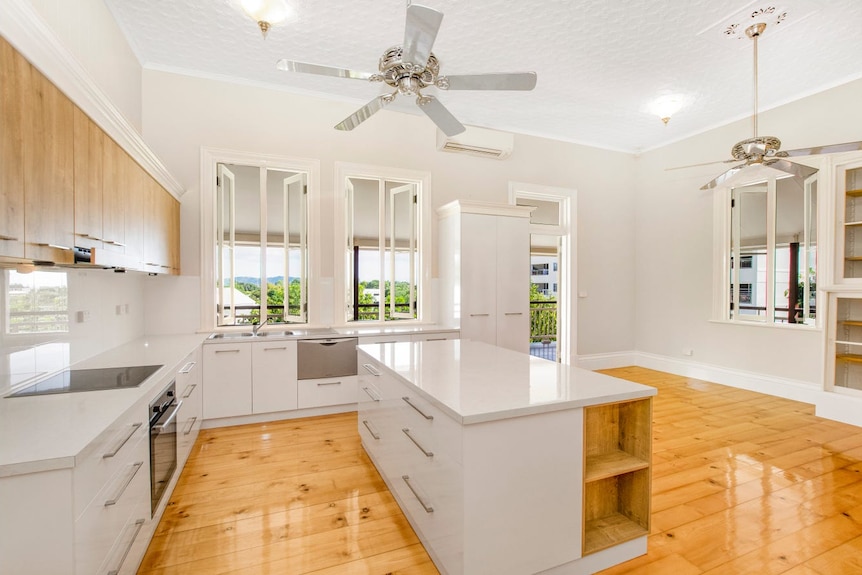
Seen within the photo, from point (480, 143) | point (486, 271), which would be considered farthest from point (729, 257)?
point (480, 143)

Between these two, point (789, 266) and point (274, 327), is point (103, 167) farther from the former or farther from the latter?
point (789, 266)

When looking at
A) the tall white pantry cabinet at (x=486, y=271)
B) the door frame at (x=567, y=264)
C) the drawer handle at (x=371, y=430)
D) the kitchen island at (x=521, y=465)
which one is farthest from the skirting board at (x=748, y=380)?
the drawer handle at (x=371, y=430)

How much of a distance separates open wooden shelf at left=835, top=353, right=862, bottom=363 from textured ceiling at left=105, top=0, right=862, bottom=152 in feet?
8.89

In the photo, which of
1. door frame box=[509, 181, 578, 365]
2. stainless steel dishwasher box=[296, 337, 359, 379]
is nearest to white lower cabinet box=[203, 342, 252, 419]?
stainless steel dishwasher box=[296, 337, 359, 379]

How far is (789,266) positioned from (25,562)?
244 inches

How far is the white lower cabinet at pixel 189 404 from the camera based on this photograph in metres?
2.44

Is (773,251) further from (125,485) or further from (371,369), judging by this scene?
(125,485)

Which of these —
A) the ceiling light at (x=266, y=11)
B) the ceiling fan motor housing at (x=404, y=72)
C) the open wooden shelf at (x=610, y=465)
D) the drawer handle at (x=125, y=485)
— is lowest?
the open wooden shelf at (x=610, y=465)

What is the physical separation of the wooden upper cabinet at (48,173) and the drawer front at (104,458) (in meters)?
0.69

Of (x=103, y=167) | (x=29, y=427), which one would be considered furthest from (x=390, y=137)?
(x=29, y=427)

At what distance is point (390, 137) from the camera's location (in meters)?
4.48

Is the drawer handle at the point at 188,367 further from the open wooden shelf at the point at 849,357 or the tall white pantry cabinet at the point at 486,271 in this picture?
the open wooden shelf at the point at 849,357

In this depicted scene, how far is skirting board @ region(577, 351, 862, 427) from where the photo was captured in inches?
140

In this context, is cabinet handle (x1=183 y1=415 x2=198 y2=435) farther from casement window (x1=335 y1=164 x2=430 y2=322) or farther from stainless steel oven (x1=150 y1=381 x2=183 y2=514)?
casement window (x1=335 y1=164 x2=430 y2=322)
